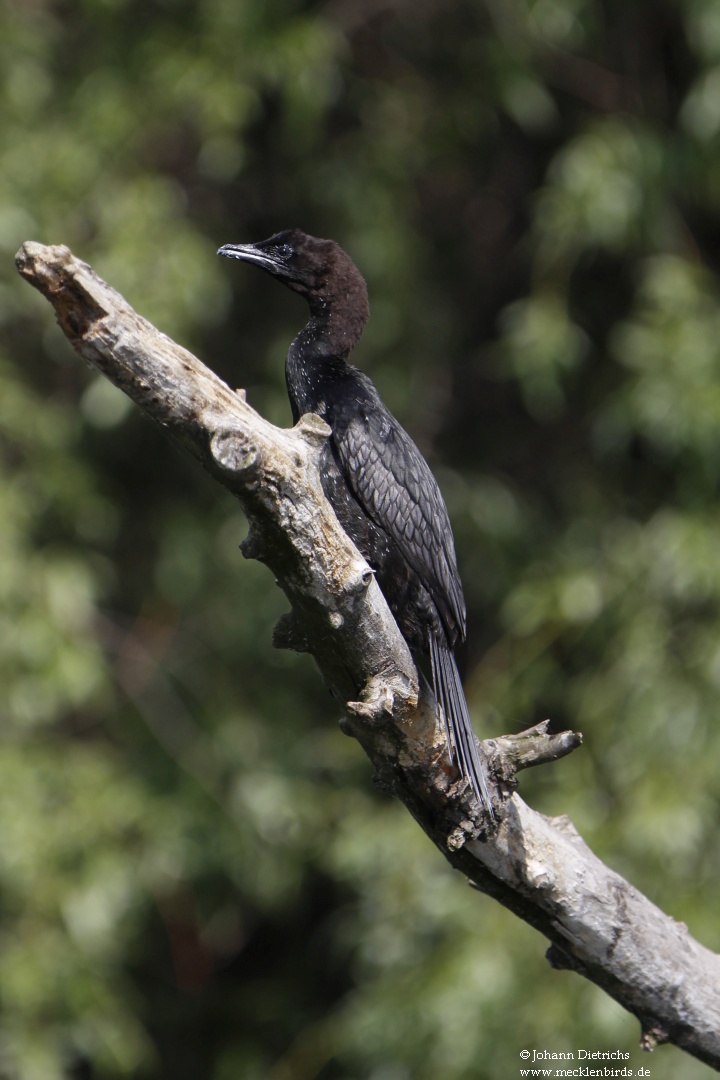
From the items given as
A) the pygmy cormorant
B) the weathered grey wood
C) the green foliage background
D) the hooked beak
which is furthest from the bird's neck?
the green foliage background

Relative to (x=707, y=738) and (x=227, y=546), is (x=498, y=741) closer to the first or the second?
(x=707, y=738)

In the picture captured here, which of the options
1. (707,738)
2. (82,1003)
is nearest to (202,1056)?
(82,1003)

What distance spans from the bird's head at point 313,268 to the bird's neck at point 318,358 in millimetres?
33

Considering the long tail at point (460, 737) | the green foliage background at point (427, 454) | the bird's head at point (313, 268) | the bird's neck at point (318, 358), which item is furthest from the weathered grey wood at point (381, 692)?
the green foliage background at point (427, 454)

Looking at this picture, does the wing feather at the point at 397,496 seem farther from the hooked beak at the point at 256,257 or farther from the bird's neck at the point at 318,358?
the hooked beak at the point at 256,257

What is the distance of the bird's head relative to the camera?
8.35 ft

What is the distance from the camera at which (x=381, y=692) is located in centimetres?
180

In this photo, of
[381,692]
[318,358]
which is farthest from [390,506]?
[381,692]

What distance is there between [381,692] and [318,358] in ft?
2.87

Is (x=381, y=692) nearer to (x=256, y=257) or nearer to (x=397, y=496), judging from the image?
(x=397, y=496)

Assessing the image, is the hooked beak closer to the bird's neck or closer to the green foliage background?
the bird's neck

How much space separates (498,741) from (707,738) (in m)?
1.68

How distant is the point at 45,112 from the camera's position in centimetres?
409

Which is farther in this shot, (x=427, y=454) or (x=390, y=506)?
(x=427, y=454)
